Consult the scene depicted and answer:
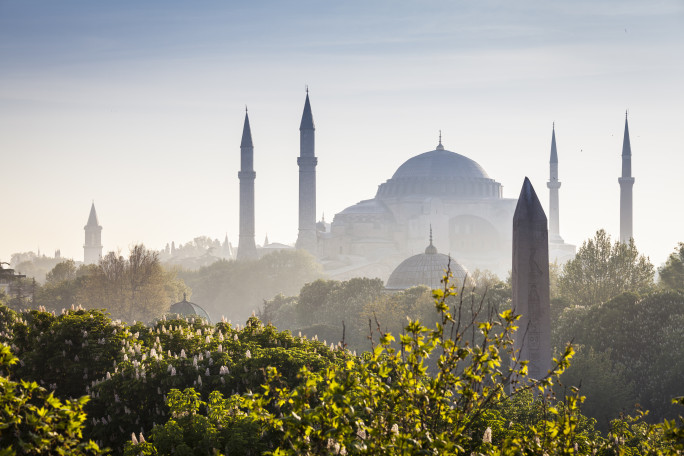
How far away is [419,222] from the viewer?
102875mm

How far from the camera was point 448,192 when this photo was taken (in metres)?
109

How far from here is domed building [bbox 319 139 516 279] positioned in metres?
102

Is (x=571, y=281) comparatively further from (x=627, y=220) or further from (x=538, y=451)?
(x=627, y=220)

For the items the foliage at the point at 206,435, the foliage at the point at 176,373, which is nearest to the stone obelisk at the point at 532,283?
the foliage at the point at 176,373

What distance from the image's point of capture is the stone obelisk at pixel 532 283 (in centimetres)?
2125

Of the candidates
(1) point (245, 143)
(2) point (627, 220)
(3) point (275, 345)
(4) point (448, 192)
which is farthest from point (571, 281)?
(4) point (448, 192)

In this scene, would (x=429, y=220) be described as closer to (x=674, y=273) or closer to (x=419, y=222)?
(x=419, y=222)

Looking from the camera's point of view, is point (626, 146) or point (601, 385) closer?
point (601, 385)

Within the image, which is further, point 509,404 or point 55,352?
point 55,352

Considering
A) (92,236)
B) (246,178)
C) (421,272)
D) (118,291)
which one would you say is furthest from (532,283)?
(92,236)

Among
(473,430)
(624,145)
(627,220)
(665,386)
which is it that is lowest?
(665,386)

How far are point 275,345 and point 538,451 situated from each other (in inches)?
348

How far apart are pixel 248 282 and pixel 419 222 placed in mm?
27785

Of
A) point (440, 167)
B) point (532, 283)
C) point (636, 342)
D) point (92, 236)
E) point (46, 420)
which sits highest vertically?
point (440, 167)
